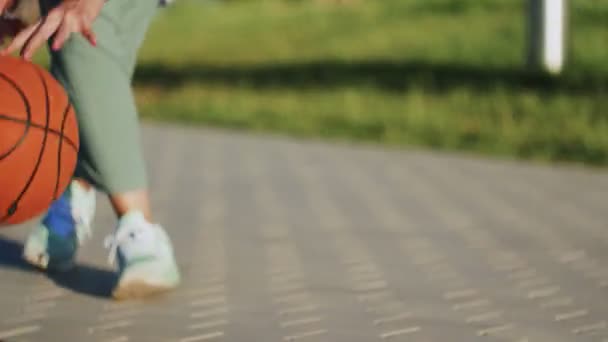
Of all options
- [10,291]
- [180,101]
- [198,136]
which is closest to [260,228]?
[10,291]

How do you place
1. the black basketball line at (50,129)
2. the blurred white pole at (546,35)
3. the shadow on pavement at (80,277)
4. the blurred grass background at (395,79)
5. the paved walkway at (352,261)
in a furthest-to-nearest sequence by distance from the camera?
the blurred white pole at (546,35)
the blurred grass background at (395,79)
the shadow on pavement at (80,277)
the paved walkway at (352,261)
the black basketball line at (50,129)

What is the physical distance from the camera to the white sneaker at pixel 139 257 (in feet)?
14.7

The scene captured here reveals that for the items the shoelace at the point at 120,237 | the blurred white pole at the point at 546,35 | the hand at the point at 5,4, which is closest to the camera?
the hand at the point at 5,4

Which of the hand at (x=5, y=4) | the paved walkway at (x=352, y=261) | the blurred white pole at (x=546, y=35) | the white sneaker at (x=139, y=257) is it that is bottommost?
the blurred white pole at (x=546, y=35)

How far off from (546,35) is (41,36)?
1117 cm

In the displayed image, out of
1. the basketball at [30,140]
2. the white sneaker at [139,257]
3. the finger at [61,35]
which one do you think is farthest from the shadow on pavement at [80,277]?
the finger at [61,35]

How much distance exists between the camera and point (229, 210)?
698cm

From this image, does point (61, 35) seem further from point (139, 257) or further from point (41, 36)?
point (139, 257)

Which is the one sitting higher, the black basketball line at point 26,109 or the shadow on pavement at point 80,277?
the black basketball line at point 26,109

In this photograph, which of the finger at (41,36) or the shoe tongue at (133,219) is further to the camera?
the shoe tongue at (133,219)

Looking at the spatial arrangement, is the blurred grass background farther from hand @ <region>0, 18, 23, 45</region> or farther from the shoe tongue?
hand @ <region>0, 18, 23, 45</region>

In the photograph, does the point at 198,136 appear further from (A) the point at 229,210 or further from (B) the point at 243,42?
(B) the point at 243,42

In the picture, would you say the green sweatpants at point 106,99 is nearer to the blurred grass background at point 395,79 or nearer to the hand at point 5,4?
the hand at point 5,4

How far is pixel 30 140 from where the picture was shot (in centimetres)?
404
